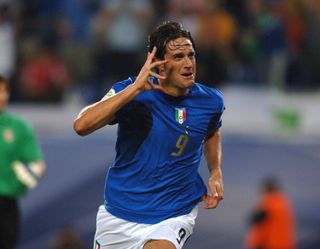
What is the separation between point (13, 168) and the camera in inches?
366

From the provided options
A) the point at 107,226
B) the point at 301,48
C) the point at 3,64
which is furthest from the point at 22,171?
the point at 301,48

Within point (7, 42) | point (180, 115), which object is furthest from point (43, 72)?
point (180, 115)

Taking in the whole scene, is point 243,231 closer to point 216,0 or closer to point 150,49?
point 216,0

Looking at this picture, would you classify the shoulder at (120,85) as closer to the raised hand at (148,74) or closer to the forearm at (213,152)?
the raised hand at (148,74)

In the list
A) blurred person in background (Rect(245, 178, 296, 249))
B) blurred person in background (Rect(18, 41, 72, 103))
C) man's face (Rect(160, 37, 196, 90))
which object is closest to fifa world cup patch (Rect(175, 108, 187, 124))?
man's face (Rect(160, 37, 196, 90))

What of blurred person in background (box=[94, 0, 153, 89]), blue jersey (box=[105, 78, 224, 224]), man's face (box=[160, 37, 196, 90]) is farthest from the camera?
blurred person in background (box=[94, 0, 153, 89])

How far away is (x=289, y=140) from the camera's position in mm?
14742

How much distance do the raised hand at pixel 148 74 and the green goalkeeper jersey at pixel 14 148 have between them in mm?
3422

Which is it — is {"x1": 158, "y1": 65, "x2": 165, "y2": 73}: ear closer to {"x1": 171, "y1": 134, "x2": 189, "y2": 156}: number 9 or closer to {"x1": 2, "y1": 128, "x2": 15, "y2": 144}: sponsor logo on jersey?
{"x1": 171, "y1": 134, "x2": 189, "y2": 156}: number 9

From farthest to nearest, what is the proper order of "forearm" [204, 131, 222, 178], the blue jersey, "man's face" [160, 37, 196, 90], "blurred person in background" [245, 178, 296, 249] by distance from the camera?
"blurred person in background" [245, 178, 296, 249], "forearm" [204, 131, 222, 178], the blue jersey, "man's face" [160, 37, 196, 90]

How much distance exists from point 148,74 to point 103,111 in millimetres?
318

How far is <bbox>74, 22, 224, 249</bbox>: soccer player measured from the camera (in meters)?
6.18

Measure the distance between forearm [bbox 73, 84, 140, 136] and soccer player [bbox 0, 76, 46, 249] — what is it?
3322 mm

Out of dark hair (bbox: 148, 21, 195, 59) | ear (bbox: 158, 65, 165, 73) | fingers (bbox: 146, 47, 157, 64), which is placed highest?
dark hair (bbox: 148, 21, 195, 59)
